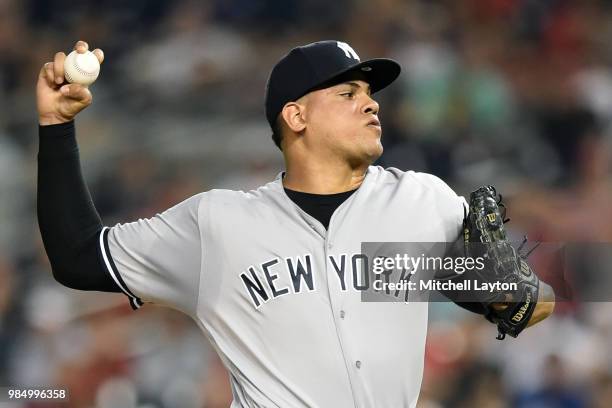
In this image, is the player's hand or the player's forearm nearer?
the player's hand

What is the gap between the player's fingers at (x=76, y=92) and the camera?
2.56m

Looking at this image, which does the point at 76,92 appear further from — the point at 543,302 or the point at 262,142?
the point at 262,142

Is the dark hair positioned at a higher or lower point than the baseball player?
higher

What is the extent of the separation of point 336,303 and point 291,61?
2.57 feet

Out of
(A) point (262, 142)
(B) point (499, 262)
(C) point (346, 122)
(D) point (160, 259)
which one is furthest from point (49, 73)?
(A) point (262, 142)

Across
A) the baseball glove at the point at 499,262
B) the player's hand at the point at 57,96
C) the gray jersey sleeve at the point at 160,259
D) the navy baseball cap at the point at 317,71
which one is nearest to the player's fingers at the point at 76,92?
the player's hand at the point at 57,96

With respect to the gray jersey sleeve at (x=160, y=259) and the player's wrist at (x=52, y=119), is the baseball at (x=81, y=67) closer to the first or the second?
the player's wrist at (x=52, y=119)

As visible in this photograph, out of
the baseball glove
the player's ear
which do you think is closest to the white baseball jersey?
the baseball glove

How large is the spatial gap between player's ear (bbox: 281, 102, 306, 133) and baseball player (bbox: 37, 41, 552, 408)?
0.09 meters

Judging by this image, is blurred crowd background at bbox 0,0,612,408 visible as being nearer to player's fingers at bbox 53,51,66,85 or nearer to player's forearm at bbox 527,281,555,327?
player's forearm at bbox 527,281,555,327

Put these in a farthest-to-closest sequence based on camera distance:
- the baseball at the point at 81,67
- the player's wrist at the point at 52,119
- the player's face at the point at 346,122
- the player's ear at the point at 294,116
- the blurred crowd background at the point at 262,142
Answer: the blurred crowd background at the point at 262,142
the player's ear at the point at 294,116
the player's face at the point at 346,122
the player's wrist at the point at 52,119
the baseball at the point at 81,67

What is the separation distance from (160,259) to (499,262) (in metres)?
0.92

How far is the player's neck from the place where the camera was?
2.85 m

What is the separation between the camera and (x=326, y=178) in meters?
2.85
